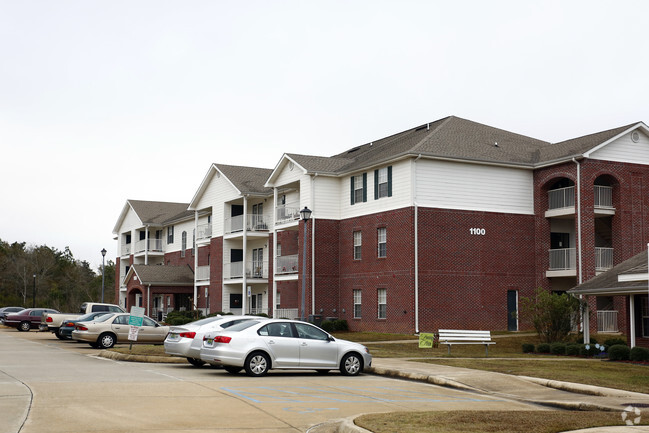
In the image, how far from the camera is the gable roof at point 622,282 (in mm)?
26266

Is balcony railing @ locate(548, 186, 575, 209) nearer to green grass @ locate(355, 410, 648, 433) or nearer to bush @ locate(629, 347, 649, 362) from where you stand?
bush @ locate(629, 347, 649, 362)

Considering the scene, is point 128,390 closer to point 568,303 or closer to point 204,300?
point 568,303

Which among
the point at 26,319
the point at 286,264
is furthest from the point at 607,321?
the point at 26,319

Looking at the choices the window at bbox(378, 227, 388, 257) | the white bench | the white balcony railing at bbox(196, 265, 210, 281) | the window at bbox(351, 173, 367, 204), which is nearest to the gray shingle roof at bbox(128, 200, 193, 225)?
the white balcony railing at bbox(196, 265, 210, 281)

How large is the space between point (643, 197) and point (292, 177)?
62.5 ft

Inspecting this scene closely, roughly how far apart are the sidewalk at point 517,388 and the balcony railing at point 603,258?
1816cm

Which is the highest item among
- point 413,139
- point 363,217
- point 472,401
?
point 413,139

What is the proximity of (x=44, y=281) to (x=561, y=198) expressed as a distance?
8617cm

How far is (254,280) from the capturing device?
2019 inches

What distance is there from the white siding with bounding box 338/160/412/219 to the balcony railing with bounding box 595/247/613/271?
9.36m

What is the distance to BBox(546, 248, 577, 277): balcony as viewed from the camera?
3825 centimetres

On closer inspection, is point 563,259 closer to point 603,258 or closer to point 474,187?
point 603,258

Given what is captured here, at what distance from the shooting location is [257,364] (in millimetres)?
19500

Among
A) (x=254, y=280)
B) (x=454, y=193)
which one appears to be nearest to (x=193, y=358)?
(x=454, y=193)
